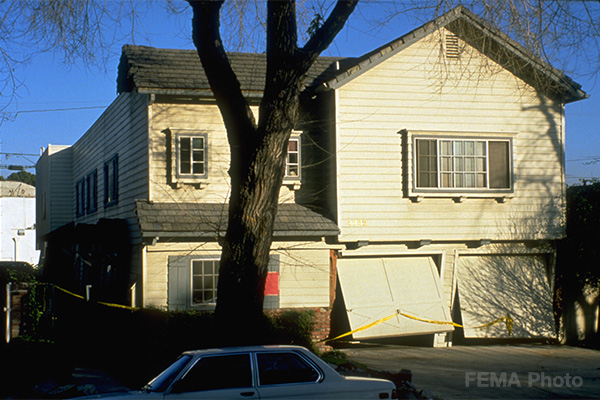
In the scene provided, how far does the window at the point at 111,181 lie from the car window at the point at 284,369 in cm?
1354

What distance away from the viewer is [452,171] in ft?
58.2

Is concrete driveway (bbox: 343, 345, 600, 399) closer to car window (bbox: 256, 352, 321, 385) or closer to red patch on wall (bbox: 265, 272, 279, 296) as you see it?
red patch on wall (bbox: 265, 272, 279, 296)

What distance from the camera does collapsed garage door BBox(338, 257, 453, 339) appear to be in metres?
17.3

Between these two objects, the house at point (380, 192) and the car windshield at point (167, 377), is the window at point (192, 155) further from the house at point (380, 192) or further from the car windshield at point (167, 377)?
the car windshield at point (167, 377)

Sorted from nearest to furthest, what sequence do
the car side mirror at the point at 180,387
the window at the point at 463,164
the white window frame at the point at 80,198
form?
the car side mirror at the point at 180,387
the window at the point at 463,164
the white window frame at the point at 80,198

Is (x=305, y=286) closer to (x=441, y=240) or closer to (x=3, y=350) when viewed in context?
(x=441, y=240)

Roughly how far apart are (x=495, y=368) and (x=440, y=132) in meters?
6.28

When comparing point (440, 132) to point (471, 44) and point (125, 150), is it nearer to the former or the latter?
point (471, 44)

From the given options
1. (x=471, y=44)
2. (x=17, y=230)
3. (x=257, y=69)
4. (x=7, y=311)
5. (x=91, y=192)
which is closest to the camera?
(x=7, y=311)

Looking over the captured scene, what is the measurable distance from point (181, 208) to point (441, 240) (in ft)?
22.3

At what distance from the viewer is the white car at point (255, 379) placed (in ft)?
24.3

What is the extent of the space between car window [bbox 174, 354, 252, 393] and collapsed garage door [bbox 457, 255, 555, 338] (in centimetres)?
1164

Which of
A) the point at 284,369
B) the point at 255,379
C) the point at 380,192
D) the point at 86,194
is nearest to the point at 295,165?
the point at 380,192


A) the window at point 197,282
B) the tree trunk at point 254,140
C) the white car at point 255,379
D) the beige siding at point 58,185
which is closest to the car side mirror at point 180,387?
the white car at point 255,379
